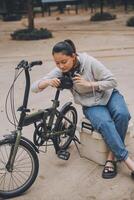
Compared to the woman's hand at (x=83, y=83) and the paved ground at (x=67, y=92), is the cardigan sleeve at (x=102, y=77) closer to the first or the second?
the woman's hand at (x=83, y=83)

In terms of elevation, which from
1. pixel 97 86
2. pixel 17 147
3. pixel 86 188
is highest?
pixel 97 86

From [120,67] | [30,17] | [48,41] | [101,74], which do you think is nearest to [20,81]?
[120,67]

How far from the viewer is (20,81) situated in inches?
333

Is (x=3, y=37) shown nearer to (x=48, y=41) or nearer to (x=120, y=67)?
(x=48, y=41)

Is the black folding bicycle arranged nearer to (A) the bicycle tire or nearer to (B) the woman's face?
(A) the bicycle tire

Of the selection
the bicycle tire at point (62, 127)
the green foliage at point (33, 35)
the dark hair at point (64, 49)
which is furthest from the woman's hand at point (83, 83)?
the green foliage at point (33, 35)

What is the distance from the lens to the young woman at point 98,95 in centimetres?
441

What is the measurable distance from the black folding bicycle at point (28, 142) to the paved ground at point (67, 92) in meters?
0.13

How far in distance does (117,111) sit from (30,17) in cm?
1053

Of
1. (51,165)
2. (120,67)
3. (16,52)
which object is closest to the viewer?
(51,165)

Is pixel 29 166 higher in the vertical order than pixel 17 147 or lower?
lower

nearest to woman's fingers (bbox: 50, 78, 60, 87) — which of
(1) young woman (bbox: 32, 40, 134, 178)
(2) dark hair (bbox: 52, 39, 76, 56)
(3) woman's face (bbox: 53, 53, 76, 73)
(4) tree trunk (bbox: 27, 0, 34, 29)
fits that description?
(1) young woman (bbox: 32, 40, 134, 178)

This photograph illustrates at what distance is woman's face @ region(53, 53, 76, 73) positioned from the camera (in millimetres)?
4402

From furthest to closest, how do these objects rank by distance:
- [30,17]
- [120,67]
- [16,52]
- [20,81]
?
1. [30,17]
2. [16,52]
3. [120,67]
4. [20,81]
